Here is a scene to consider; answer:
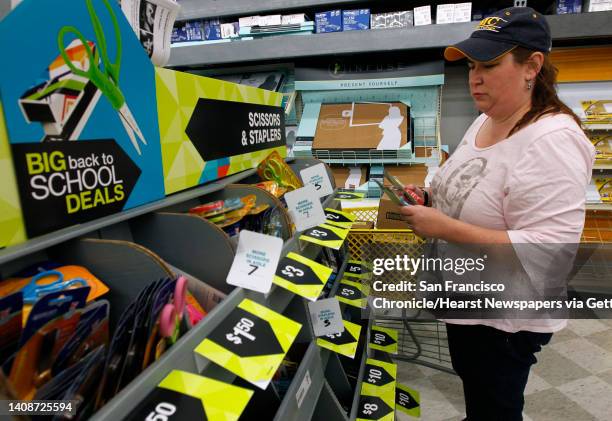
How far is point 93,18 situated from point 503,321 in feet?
4.64

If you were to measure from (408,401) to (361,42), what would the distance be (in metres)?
2.54

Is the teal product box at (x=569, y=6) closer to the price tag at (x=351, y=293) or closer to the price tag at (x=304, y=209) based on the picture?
the price tag at (x=351, y=293)

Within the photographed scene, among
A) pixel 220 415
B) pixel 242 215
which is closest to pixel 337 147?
pixel 242 215

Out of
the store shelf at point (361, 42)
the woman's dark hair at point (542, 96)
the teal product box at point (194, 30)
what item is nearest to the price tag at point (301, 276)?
the woman's dark hair at point (542, 96)

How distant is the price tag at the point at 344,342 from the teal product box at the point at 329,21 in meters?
2.56

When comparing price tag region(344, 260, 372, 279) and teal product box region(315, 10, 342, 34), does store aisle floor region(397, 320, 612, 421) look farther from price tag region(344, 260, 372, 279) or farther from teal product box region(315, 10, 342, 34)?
teal product box region(315, 10, 342, 34)

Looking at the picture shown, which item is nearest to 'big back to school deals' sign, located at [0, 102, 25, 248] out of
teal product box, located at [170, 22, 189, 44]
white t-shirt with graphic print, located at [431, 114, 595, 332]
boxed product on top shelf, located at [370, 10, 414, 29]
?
white t-shirt with graphic print, located at [431, 114, 595, 332]

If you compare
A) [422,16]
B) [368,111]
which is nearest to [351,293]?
[368,111]

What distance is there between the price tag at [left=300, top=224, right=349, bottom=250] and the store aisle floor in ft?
4.37

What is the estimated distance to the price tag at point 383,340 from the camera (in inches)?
87.1

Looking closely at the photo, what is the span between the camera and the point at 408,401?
2.07 metres

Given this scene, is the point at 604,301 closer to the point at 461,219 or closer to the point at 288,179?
the point at 461,219

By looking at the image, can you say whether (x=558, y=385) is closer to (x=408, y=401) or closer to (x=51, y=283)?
(x=408, y=401)

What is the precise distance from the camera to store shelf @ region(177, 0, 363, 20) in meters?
3.27
